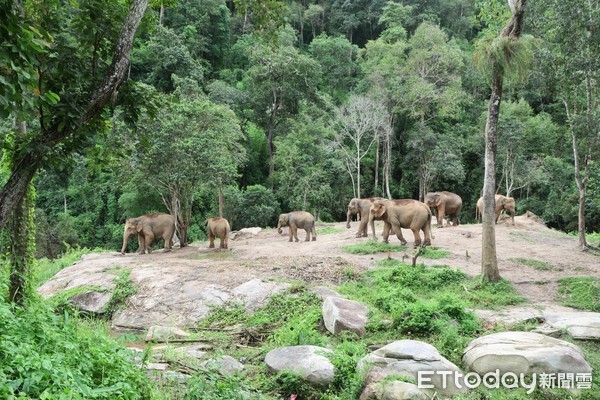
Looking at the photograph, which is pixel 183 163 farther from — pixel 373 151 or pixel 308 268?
pixel 373 151

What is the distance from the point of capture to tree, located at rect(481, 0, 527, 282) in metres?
10.0

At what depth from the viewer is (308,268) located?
1181cm

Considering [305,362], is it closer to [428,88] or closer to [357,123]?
[357,123]

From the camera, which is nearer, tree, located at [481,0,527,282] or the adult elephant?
tree, located at [481,0,527,282]

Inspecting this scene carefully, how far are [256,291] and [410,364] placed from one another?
445 cm

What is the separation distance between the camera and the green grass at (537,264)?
12.1 m

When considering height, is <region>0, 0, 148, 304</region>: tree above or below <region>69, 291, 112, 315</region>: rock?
above

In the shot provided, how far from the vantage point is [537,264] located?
40.6 ft

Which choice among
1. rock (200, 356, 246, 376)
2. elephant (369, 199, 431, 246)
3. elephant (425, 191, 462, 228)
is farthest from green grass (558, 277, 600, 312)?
elephant (425, 191, 462, 228)

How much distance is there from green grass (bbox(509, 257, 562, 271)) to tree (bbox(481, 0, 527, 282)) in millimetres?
2465

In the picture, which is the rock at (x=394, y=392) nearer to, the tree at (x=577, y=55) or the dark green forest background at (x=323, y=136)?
the tree at (x=577, y=55)

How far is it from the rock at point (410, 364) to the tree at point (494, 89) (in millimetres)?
4591

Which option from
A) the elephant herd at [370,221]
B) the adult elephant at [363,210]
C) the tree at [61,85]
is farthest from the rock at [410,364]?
the adult elephant at [363,210]

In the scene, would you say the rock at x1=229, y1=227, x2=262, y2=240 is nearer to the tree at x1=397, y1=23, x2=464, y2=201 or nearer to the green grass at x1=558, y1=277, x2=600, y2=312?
the green grass at x1=558, y1=277, x2=600, y2=312
